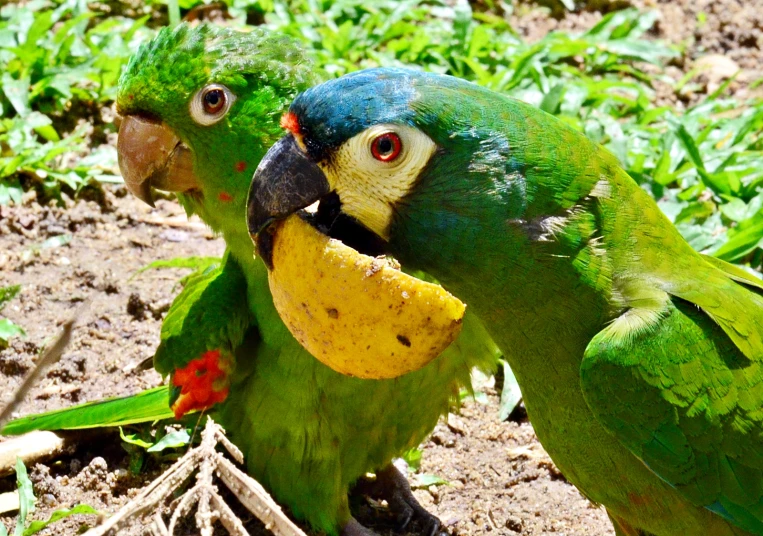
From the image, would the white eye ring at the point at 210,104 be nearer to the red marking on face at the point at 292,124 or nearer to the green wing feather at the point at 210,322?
the green wing feather at the point at 210,322

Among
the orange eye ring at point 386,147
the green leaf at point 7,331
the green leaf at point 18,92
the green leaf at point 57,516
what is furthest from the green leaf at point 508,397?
the green leaf at point 18,92

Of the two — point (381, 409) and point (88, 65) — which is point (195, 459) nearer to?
point (381, 409)

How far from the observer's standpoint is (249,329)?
11.1 feet

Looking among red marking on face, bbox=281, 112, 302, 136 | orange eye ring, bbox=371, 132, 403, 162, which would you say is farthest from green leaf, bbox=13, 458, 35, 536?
orange eye ring, bbox=371, 132, 403, 162

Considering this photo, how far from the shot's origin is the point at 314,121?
2371mm

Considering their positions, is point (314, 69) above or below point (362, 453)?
above

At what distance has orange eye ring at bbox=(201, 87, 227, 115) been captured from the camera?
10.3 feet

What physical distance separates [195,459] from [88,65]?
3485mm

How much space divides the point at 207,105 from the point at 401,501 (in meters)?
1.60

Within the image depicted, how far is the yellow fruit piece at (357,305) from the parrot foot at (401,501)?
126 cm

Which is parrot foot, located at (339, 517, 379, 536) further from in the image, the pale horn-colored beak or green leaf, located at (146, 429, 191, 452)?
the pale horn-colored beak

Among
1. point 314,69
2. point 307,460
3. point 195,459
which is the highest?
point 314,69

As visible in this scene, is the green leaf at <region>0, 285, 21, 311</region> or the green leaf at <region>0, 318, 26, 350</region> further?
the green leaf at <region>0, 285, 21, 311</region>

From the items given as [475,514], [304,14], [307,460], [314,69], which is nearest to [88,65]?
[304,14]
